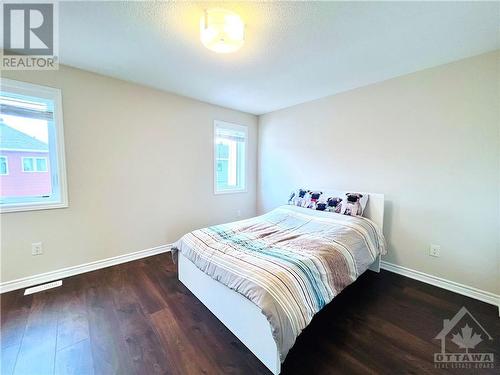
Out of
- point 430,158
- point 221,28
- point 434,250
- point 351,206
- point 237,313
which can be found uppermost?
point 221,28

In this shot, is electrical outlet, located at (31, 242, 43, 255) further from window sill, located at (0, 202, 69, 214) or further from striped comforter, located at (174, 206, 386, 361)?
striped comforter, located at (174, 206, 386, 361)

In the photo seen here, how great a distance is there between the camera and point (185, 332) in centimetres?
163

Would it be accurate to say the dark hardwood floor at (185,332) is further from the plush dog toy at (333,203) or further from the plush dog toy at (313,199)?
the plush dog toy at (313,199)

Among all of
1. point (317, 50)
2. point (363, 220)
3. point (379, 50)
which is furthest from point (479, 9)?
point (363, 220)

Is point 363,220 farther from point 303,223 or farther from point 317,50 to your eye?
point 317,50

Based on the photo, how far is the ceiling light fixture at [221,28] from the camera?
1.49 meters

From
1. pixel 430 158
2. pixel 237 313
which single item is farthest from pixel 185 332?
pixel 430 158

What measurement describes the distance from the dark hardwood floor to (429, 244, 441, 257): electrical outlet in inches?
13.9

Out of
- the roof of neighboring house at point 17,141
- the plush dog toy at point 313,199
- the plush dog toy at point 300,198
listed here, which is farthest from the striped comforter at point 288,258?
the roof of neighboring house at point 17,141

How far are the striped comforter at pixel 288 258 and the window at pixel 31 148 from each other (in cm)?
157

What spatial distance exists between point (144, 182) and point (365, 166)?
9.89ft

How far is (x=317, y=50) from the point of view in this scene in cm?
197
